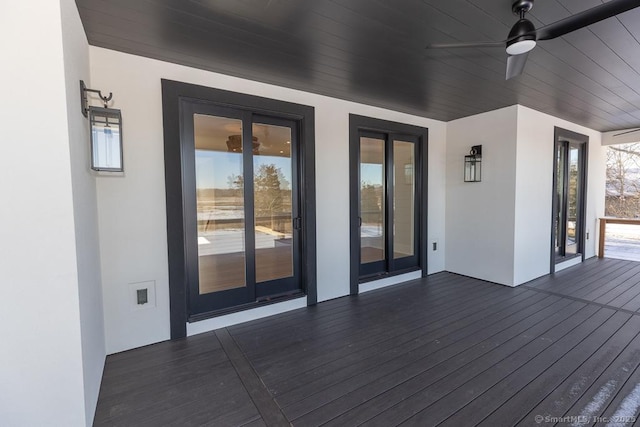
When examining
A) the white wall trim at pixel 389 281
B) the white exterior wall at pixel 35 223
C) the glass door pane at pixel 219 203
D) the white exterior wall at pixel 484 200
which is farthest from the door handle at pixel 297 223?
the white exterior wall at pixel 484 200

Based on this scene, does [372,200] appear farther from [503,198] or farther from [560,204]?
[560,204]

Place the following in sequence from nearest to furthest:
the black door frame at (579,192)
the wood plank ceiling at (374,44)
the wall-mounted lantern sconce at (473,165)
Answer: the wood plank ceiling at (374,44) < the wall-mounted lantern sconce at (473,165) < the black door frame at (579,192)

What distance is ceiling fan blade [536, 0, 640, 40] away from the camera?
1.46m

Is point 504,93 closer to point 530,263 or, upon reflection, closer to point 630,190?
point 530,263

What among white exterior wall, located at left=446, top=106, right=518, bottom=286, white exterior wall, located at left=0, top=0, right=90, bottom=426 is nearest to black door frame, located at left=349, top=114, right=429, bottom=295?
white exterior wall, located at left=446, top=106, right=518, bottom=286

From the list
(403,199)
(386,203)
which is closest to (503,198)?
(403,199)

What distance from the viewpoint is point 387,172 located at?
4.39 metres

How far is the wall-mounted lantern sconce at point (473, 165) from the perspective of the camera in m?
4.53

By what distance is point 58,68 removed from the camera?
4.79 ft

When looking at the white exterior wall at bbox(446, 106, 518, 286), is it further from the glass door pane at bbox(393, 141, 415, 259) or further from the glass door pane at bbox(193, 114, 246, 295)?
the glass door pane at bbox(193, 114, 246, 295)

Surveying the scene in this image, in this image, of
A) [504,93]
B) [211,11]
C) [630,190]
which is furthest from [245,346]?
[630,190]

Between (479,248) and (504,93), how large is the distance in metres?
2.26

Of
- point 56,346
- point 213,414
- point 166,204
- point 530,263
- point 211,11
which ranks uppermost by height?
point 211,11

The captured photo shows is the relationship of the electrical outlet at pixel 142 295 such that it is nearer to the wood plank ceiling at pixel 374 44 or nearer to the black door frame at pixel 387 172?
the wood plank ceiling at pixel 374 44
